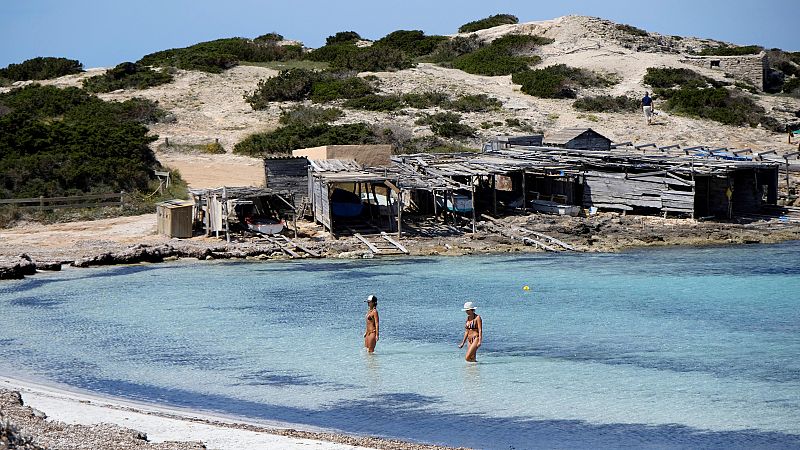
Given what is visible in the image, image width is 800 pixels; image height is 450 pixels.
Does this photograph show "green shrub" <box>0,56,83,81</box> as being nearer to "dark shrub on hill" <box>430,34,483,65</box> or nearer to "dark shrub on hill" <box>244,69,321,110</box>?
"dark shrub on hill" <box>244,69,321,110</box>

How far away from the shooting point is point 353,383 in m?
16.6

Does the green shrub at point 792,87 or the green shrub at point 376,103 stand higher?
the green shrub at point 792,87

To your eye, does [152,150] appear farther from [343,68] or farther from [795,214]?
[795,214]

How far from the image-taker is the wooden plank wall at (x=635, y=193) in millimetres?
33594

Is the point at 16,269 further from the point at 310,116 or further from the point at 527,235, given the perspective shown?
the point at 310,116

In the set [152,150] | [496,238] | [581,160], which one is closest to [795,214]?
[581,160]

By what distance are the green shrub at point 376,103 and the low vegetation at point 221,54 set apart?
11.5 meters

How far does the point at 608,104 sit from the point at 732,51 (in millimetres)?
17571

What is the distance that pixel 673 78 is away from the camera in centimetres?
5516

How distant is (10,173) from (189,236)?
8.92 meters

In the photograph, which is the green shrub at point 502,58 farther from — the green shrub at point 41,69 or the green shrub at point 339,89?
the green shrub at point 41,69

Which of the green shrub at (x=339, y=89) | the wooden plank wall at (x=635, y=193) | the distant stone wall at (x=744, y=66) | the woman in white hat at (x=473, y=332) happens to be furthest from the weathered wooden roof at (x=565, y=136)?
the woman in white hat at (x=473, y=332)

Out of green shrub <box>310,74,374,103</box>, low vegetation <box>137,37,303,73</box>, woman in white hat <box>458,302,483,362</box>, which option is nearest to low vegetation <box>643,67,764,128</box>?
green shrub <box>310,74,374,103</box>

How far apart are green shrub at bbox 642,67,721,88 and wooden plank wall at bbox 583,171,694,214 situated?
70.2ft
